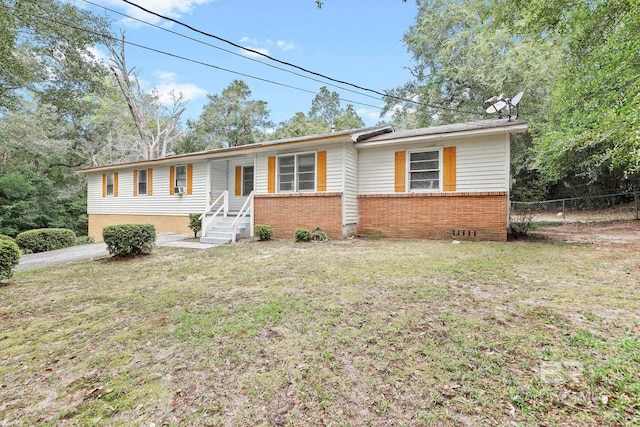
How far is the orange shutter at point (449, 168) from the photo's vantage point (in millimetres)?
8617

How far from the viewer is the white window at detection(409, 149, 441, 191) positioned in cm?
890

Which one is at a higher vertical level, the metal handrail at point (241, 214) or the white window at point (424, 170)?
the white window at point (424, 170)

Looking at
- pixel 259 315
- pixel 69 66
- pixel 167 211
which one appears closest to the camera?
pixel 259 315

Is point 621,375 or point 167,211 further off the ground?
point 167,211

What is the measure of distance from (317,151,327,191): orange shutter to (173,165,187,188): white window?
6.75 meters

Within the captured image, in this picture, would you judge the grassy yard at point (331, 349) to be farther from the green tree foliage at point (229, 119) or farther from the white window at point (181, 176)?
the green tree foliage at point (229, 119)

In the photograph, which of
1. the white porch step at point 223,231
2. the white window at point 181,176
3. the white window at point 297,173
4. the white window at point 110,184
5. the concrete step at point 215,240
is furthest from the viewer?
the white window at point 110,184

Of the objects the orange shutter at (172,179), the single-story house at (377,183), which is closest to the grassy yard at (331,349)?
the single-story house at (377,183)

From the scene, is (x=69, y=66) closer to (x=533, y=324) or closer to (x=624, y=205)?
(x=533, y=324)

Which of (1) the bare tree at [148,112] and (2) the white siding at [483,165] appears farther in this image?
(1) the bare tree at [148,112]

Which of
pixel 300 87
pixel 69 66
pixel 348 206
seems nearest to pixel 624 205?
pixel 348 206

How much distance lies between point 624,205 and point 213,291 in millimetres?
20264

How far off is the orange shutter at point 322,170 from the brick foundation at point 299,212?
11.3 inches

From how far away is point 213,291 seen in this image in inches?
167
